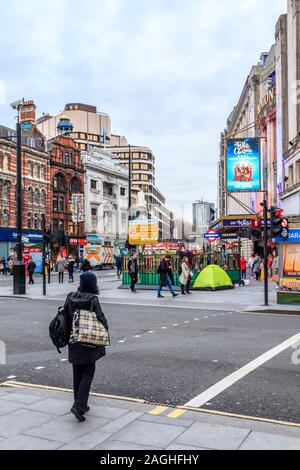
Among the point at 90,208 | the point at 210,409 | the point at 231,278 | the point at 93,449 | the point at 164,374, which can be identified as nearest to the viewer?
the point at 93,449

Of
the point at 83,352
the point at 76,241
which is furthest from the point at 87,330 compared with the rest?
the point at 76,241

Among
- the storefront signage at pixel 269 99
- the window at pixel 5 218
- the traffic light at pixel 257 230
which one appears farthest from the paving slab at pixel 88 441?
the window at pixel 5 218

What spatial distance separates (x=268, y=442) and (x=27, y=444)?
7.54ft

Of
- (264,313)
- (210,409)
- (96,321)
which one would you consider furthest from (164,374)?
(264,313)

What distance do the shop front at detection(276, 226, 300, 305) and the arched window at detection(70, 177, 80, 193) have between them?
59.1m

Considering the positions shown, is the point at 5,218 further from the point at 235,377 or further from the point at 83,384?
the point at 83,384

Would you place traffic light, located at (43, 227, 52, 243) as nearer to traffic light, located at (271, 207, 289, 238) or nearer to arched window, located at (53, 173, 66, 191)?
traffic light, located at (271, 207, 289, 238)

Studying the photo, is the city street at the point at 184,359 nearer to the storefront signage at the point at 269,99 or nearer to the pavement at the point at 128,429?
the pavement at the point at 128,429

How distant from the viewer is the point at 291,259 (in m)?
17.2

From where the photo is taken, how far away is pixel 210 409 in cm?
590

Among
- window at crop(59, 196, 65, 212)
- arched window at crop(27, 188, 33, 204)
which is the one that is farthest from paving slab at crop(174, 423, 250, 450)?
window at crop(59, 196, 65, 212)
